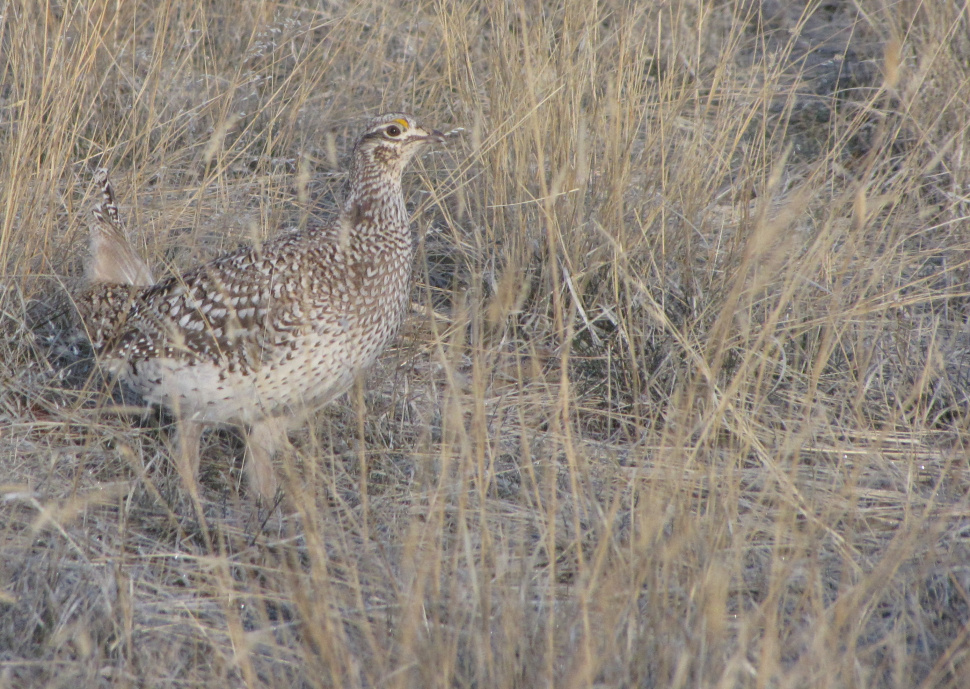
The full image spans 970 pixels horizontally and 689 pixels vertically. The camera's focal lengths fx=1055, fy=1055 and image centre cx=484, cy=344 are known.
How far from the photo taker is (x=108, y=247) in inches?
146

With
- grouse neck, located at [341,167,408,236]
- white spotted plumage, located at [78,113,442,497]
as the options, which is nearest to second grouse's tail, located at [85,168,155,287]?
white spotted plumage, located at [78,113,442,497]

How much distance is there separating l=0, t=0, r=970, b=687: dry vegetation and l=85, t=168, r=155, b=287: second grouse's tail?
0.20 meters

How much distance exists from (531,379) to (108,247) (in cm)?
156

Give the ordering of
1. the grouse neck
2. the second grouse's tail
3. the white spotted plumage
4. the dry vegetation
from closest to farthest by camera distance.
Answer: the dry vegetation → the white spotted plumage → the grouse neck → the second grouse's tail

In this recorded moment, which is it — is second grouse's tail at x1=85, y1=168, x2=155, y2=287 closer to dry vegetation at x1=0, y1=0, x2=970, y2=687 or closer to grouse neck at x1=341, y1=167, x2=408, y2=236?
dry vegetation at x1=0, y1=0, x2=970, y2=687

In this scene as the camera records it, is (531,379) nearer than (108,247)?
Yes

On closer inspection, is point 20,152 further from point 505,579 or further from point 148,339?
point 505,579

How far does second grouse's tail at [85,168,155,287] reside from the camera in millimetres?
3689

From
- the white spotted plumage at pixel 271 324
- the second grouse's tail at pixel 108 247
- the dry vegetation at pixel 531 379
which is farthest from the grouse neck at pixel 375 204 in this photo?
the second grouse's tail at pixel 108 247

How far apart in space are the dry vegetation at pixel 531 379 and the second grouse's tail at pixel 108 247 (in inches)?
7.9

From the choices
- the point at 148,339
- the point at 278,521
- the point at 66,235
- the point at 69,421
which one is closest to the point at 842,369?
the point at 278,521

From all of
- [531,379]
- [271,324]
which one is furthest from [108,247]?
[531,379]

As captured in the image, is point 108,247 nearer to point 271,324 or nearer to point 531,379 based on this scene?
point 271,324

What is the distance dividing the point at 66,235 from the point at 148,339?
1.00 meters
